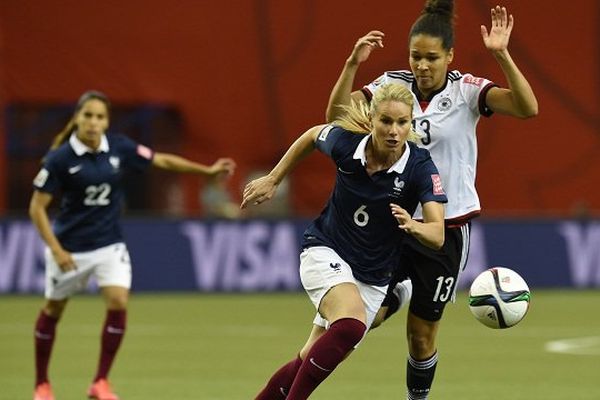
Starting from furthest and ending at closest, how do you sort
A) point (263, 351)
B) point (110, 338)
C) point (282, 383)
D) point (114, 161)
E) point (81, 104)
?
point (263, 351)
point (114, 161)
point (81, 104)
point (110, 338)
point (282, 383)

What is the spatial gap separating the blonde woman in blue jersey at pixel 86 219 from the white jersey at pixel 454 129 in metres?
2.51

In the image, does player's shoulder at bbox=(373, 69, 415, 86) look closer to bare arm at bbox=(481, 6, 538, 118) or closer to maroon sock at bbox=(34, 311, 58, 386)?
bare arm at bbox=(481, 6, 538, 118)

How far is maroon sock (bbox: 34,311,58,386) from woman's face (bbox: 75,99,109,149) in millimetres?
1296

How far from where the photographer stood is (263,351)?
1279 cm

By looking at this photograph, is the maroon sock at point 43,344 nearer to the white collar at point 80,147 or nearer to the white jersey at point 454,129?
the white collar at point 80,147

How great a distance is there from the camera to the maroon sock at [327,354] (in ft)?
23.7

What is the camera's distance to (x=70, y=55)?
72.9 feet

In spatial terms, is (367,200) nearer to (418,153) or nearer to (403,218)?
(418,153)

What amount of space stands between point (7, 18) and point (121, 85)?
2087mm

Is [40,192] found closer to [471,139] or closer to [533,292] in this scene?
[471,139]

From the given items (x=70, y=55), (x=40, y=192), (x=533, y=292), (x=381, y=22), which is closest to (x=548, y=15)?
(x=381, y=22)

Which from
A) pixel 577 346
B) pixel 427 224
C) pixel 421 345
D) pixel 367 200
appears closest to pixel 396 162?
pixel 367 200

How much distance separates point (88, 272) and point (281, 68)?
12.6 metres

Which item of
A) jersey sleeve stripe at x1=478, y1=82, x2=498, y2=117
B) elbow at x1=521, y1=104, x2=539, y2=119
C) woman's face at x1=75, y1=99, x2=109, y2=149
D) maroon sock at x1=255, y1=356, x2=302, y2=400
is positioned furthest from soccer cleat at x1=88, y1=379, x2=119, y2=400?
elbow at x1=521, y1=104, x2=539, y2=119
